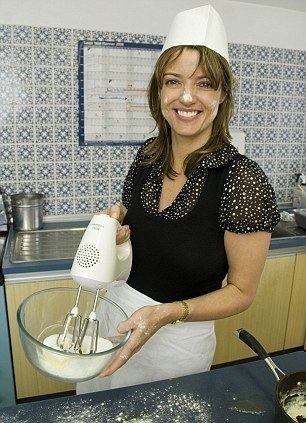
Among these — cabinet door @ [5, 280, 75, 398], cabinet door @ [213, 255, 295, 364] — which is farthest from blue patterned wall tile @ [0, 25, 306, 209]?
cabinet door @ [213, 255, 295, 364]

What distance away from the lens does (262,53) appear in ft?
6.75

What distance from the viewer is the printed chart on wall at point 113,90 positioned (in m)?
1.81

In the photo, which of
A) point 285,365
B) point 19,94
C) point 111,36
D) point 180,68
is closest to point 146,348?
point 285,365

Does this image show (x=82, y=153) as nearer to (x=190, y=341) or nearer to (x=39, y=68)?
(x=39, y=68)

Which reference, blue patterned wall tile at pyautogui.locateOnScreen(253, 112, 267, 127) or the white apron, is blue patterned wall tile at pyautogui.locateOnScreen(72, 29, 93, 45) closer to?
blue patterned wall tile at pyautogui.locateOnScreen(253, 112, 267, 127)

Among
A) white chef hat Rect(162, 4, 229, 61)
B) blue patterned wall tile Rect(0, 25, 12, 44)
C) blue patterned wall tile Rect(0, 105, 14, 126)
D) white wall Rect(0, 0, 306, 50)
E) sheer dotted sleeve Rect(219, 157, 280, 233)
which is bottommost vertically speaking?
sheer dotted sleeve Rect(219, 157, 280, 233)

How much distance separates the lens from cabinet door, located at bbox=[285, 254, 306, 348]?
188 cm

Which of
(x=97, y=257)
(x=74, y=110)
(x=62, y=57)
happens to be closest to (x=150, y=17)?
(x=62, y=57)

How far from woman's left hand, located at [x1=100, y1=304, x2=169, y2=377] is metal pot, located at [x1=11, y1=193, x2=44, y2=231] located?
1.15 metres

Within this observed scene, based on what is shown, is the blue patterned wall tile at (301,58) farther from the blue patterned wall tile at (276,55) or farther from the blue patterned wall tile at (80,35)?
the blue patterned wall tile at (80,35)

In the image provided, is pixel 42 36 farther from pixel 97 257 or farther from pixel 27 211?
pixel 97 257

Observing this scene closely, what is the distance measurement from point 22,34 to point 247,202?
1.38 meters

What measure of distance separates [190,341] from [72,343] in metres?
0.35

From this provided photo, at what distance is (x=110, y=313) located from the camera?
→ 2.73 ft
